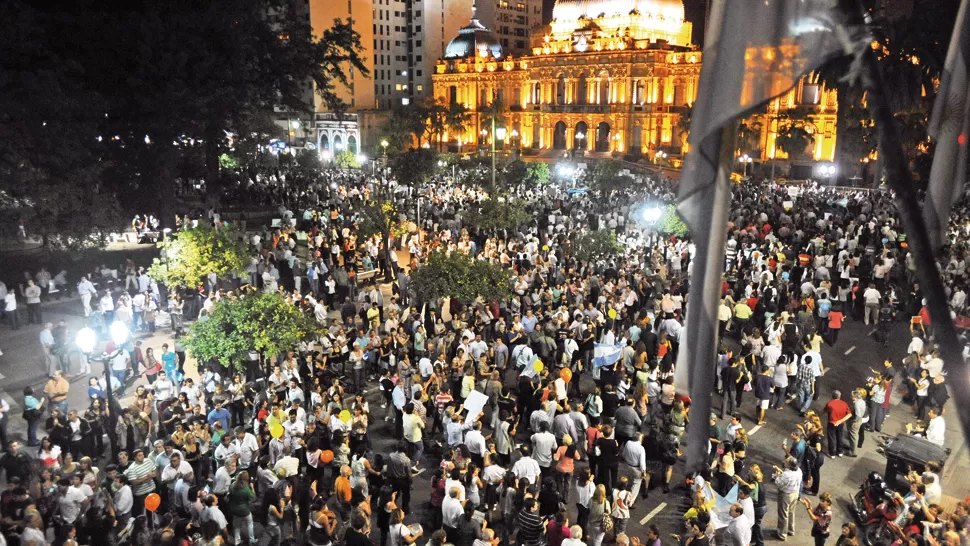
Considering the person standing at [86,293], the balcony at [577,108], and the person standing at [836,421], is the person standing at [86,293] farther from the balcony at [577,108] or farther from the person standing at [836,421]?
the balcony at [577,108]

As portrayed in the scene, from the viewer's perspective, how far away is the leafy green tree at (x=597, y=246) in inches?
854

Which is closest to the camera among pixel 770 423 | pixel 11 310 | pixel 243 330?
pixel 243 330

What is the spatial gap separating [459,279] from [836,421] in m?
8.43

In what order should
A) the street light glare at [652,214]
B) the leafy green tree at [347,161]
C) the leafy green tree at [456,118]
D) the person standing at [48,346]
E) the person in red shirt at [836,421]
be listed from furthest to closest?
1. the leafy green tree at [456,118]
2. the leafy green tree at [347,161]
3. the street light glare at [652,214]
4. the person standing at [48,346]
5. the person in red shirt at [836,421]

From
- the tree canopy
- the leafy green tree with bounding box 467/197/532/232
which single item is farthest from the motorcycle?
the tree canopy

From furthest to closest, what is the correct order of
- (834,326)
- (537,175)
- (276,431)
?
(537,175)
(834,326)
(276,431)

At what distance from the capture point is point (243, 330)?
13.6 metres

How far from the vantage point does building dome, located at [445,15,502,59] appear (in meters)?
95.9

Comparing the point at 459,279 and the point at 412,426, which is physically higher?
the point at 459,279

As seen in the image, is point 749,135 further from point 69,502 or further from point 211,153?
point 69,502

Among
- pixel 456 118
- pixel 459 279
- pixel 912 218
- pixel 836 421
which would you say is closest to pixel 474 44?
pixel 456 118

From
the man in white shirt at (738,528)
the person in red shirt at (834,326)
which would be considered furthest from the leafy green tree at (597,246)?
the man in white shirt at (738,528)

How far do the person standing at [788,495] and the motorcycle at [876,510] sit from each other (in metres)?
0.90

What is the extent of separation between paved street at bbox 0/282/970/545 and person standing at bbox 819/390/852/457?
0.24m
